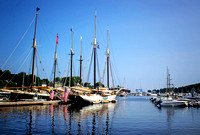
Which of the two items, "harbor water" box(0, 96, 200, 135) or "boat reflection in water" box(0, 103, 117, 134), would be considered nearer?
"boat reflection in water" box(0, 103, 117, 134)

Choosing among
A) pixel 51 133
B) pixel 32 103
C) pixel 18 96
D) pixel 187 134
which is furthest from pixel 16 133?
pixel 18 96

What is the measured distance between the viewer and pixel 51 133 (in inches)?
875

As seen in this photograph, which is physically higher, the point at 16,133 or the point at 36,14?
the point at 36,14

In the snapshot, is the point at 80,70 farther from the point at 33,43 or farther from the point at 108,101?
the point at 33,43

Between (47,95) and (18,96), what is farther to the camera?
(47,95)

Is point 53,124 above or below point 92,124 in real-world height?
above

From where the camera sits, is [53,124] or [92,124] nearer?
[53,124]

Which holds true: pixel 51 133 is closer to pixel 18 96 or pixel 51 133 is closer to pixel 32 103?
pixel 32 103

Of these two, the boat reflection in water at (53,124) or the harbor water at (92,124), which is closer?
the boat reflection in water at (53,124)

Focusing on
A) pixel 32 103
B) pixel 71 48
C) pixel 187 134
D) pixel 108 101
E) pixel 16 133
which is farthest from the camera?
pixel 71 48

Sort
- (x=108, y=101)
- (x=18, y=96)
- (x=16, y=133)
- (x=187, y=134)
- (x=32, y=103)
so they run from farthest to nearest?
(x=108, y=101), (x=18, y=96), (x=32, y=103), (x=187, y=134), (x=16, y=133)

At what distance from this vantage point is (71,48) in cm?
9525

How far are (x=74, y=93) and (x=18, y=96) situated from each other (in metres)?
22.1

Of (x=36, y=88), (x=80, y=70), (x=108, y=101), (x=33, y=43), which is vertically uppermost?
(x=33, y=43)
